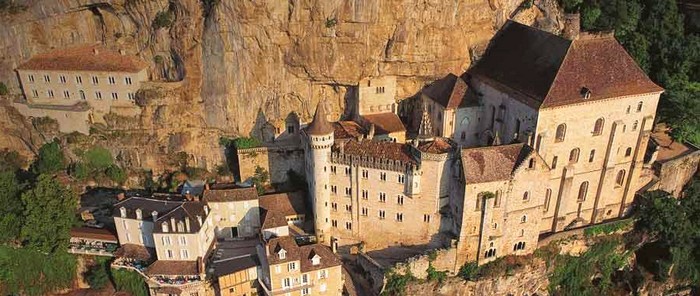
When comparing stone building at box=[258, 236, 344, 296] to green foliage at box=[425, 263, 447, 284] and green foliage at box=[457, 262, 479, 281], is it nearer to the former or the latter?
green foliage at box=[425, 263, 447, 284]

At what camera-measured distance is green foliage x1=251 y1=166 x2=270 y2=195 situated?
55.0 metres

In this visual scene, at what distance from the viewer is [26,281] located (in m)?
50.4

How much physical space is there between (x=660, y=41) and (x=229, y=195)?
5165cm

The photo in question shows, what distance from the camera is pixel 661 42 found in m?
64.8

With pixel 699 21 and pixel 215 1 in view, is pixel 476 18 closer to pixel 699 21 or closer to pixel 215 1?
pixel 215 1

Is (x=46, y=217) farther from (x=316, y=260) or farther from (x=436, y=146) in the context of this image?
(x=436, y=146)

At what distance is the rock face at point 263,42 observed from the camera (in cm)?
5159

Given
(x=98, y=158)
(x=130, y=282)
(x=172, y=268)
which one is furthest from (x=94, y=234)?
(x=98, y=158)

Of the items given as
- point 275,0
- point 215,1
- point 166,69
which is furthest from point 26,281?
point 275,0

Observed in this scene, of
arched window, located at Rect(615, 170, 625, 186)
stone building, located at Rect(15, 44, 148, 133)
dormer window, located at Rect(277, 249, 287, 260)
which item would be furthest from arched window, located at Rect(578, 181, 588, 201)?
stone building, located at Rect(15, 44, 148, 133)

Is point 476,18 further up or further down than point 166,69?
further up

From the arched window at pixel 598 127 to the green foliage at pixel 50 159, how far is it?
5167 centimetres

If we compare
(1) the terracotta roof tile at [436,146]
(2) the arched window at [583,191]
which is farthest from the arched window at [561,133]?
(1) the terracotta roof tile at [436,146]

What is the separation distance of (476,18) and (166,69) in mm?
31256
